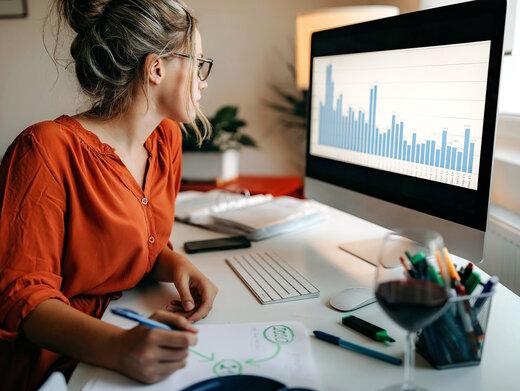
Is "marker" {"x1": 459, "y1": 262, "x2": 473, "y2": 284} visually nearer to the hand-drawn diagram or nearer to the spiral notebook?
the hand-drawn diagram

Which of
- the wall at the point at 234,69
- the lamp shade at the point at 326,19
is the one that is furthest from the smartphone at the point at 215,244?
the wall at the point at 234,69

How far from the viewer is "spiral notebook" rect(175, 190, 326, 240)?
131 centimetres

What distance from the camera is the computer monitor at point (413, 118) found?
33.4 inches

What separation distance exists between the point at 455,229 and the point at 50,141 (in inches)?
29.9

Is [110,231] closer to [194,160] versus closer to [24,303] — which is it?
[24,303]

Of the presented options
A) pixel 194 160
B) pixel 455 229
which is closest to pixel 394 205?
pixel 455 229

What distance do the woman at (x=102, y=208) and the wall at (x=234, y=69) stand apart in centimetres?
165

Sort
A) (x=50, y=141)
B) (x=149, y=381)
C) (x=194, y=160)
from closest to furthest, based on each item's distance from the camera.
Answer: (x=149, y=381) < (x=50, y=141) < (x=194, y=160)

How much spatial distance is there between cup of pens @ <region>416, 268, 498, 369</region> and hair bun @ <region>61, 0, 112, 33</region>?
813 millimetres

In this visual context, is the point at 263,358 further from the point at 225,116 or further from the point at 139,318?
the point at 225,116

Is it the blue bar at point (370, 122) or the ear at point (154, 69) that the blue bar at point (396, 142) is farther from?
the ear at point (154, 69)

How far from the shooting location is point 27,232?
776 mm

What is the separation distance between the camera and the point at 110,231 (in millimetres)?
901

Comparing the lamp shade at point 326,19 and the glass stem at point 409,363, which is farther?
the lamp shade at point 326,19
